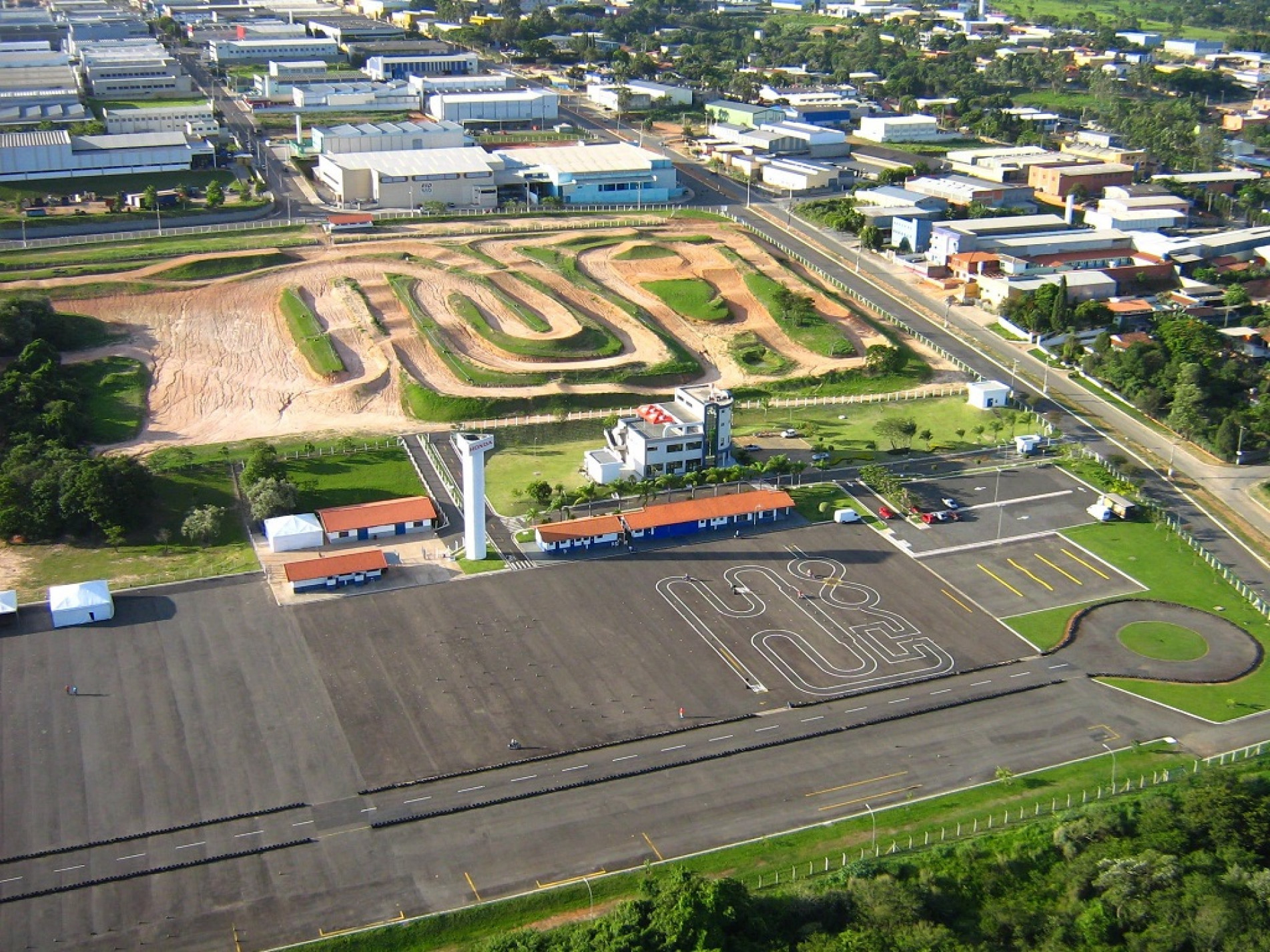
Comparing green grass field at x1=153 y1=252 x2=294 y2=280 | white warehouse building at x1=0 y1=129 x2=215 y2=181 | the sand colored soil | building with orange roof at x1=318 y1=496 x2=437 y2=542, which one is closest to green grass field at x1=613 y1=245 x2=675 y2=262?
the sand colored soil

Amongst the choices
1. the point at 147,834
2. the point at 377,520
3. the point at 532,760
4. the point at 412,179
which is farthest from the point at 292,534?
the point at 412,179

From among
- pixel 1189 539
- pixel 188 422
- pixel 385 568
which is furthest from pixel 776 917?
pixel 188 422

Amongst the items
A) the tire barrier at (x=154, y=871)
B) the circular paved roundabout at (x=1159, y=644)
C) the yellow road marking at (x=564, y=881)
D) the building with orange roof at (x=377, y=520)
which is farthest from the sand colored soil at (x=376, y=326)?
the yellow road marking at (x=564, y=881)

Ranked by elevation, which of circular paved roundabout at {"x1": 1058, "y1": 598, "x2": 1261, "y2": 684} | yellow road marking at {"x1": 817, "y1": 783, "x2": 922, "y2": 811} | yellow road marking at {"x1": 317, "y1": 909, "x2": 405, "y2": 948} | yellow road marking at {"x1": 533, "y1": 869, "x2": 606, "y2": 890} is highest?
circular paved roundabout at {"x1": 1058, "y1": 598, "x2": 1261, "y2": 684}

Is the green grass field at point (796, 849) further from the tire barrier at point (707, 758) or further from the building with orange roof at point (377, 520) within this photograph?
the building with orange roof at point (377, 520)

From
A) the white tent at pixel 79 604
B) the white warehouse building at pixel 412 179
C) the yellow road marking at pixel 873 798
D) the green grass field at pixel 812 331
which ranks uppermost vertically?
the white warehouse building at pixel 412 179

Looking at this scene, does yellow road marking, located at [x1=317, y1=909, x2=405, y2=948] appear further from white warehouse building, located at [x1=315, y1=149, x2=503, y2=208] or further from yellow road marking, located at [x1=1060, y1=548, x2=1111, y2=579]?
white warehouse building, located at [x1=315, y1=149, x2=503, y2=208]

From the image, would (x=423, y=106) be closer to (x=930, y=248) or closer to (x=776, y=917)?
(x=930, y=248)
